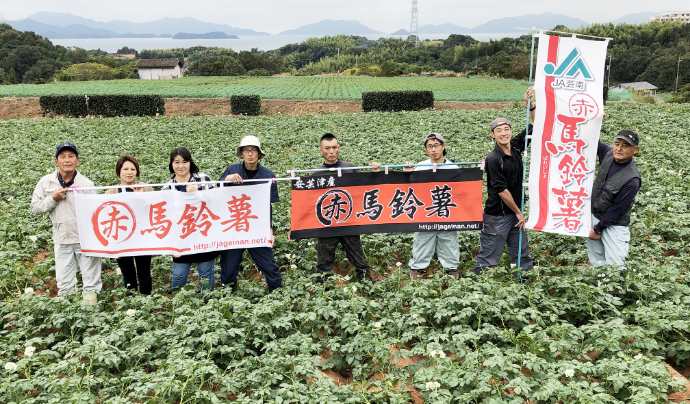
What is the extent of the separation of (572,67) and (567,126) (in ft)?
→ 2.06

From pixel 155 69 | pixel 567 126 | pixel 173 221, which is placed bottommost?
pixel 173 221

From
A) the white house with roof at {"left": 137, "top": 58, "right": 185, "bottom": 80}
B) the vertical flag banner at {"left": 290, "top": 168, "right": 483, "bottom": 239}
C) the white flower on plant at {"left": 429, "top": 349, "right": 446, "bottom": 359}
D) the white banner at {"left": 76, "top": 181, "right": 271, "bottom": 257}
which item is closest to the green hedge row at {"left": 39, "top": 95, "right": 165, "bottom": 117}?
the white banner at {"left": 76, "top": 181, "right": 271, "bottom": 257}

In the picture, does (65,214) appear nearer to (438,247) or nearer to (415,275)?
(415,275)

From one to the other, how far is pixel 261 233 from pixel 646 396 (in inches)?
150

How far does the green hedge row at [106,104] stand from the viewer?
85.7 ft

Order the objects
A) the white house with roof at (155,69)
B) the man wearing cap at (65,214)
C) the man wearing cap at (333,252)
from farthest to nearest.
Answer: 1. the white house with roof at (155,69)
2. the man wearing cap at (333,252)
3. the man wearing cap at (65,214)

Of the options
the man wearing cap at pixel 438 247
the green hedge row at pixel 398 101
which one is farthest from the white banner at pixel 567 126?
the green hedge row at pixel 398 101

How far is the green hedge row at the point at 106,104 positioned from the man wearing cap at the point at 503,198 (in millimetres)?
25095

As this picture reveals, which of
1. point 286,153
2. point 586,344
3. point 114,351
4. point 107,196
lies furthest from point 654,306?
point 286,153

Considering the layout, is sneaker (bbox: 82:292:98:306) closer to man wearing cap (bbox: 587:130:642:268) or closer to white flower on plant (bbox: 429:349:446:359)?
white flower on plant (bbox: 429:349:446:359)

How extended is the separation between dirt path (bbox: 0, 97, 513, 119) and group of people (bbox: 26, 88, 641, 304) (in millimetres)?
24388

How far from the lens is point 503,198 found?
4.99 metres

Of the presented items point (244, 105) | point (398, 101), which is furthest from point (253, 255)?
point (244, 105)

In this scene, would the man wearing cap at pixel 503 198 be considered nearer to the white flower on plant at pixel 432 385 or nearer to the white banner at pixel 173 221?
the white flower on plant at pixel 432 385
